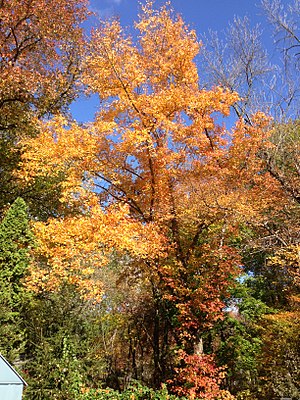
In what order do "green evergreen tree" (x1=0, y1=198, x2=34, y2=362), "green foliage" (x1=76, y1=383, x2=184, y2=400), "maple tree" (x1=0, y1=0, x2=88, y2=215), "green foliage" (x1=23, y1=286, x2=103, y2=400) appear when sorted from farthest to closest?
"maple tree" (x1=0, y1=0, x2=88, y2=215), "green evergreen tree" (x1=0, y1=198, x2=34, y2=362), "green foliage" (x1=23, y1=286, x2=103, y2=400), "green foliage" (x1=76, y1=383, x2=184, y2=400)

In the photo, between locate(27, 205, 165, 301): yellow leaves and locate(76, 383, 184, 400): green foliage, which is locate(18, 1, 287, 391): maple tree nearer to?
locate(27, 205, 165, 301): yellow leaves

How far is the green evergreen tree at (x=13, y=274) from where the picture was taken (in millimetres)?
7867

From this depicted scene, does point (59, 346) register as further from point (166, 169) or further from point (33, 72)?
point (33, 72)

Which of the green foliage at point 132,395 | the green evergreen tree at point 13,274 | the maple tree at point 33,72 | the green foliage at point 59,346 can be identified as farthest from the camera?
the maple tree at point 33,72

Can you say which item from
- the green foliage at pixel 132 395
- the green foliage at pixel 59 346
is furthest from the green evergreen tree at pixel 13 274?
the green foliage at pixel 132 395

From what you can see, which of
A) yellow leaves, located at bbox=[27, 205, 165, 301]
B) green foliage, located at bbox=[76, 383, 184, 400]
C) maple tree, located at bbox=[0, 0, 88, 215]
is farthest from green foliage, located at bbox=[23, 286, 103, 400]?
maple tree, located at bbox=[0, 0, 88, 215]

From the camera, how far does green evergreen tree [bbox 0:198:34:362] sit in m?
7.87

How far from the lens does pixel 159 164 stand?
1010 cm

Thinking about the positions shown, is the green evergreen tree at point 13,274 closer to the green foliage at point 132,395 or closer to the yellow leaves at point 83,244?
the yellow leaves at point 83,244

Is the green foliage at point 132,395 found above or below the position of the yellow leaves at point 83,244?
below

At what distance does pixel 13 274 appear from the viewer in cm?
888

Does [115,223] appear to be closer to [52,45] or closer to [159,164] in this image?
[159,164]

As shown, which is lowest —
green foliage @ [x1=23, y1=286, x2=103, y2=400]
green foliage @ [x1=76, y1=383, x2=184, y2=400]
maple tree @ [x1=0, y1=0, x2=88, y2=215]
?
green foliage @ [x1=76, y1=383, x2=184, y2=400]

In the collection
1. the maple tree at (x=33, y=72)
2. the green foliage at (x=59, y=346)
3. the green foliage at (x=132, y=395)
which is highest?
the maple tree at (x=33, y=72)
